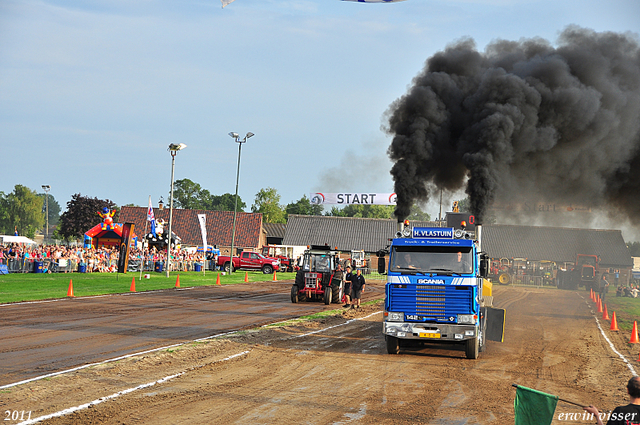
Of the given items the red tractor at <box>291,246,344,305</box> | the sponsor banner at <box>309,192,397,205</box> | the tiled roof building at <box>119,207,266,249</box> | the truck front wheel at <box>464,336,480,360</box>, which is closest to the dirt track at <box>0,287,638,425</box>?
the truck front wheel at <box>464,336,480,360</box>

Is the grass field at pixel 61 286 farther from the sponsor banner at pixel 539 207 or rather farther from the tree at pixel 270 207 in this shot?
the tree at pixel 270 207

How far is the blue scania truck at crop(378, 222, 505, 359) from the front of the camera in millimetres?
13250

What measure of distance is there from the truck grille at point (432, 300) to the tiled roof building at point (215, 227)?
63799mm

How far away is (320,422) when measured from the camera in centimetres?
778

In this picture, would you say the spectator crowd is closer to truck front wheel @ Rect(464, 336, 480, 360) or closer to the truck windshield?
the truck windshield

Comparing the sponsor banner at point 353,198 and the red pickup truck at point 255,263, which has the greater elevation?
the sponsor banner at point 353,198

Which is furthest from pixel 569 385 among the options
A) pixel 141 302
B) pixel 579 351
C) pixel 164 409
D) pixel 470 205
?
pixel 141 302

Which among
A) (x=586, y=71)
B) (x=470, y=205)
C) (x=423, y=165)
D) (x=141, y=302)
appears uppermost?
(x=586, y=71)

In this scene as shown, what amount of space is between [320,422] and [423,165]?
1952cm

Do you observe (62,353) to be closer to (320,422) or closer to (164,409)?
(164,409)

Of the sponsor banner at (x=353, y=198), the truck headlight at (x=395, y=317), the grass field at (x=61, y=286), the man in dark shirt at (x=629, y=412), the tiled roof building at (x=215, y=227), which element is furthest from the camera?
the sponsor banner at (x=353, y=198)

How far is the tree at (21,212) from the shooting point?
126312 millimetres

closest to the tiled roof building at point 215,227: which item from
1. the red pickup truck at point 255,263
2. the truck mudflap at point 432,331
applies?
the red pickup truck at point 255,263

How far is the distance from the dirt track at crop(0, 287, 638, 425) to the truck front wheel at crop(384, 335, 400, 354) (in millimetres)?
193
